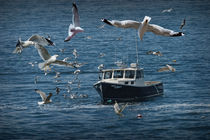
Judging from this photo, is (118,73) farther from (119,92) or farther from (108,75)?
(119,92)

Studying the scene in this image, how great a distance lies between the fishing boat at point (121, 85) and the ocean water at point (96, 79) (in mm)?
978

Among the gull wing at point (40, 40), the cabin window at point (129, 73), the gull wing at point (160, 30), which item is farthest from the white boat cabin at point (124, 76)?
the gull wing at point (160, 30)

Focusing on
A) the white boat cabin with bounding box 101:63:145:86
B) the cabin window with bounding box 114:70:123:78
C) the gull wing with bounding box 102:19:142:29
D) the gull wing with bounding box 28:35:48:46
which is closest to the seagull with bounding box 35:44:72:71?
the gull wing with bounding box 28:35:48:46

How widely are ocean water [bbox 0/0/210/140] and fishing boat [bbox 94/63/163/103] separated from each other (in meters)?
0.98

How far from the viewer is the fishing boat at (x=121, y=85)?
46.8 meters

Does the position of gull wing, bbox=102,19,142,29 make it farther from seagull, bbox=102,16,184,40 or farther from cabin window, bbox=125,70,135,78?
cabin window, bbox=125,70,135,78

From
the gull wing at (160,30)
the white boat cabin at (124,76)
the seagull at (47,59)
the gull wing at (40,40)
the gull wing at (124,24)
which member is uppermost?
the gull wing at (124,24)

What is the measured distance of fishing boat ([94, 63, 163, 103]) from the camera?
46.8 meters

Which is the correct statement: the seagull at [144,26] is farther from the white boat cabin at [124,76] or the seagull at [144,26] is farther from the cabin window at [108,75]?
the cabin window at [108,75]

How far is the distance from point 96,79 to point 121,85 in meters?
15.5

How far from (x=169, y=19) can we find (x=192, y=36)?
73.2 feet

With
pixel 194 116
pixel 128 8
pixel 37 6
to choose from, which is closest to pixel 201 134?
pixel 194 116

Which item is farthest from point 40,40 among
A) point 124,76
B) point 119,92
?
point 124,76

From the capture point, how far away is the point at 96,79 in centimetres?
Answer: 6209
